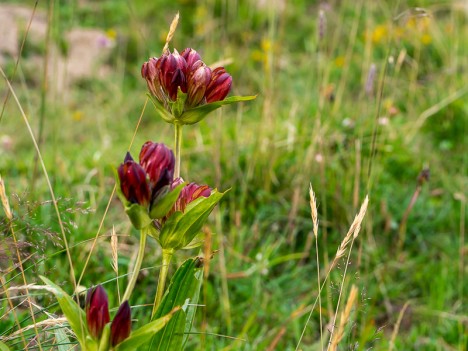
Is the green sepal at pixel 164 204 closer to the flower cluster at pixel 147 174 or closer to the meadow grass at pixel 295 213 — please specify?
the flower cluster at pixel 147 174

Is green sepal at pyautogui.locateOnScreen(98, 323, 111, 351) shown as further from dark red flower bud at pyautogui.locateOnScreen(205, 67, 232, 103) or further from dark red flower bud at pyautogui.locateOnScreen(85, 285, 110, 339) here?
dark red flower bud at pyautogui.locateOnScreen(205, 67, 232, 103)

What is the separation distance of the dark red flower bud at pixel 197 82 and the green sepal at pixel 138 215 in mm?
217

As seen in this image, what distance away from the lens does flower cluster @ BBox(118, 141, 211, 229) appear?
89 cm

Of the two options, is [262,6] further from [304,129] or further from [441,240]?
[441,240]

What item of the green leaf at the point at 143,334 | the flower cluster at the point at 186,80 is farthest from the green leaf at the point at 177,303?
the flower cluster at the point at 186,80

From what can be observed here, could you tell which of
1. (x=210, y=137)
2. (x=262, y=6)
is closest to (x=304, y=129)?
(x=210, y=137)

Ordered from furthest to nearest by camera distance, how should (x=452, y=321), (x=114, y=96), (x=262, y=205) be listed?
(x=114, y=96)
(x=262, y=205)
(x=452, y=321)

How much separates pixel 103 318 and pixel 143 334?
0.06 meters

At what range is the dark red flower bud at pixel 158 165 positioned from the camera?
2.98ft

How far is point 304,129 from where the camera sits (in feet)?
8.92

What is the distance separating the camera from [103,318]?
886 millimetres

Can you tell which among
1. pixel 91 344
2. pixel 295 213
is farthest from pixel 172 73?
pixel 295 213

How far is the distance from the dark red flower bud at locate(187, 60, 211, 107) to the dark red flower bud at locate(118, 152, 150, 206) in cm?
18

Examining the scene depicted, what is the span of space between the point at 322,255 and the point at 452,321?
46 centimetres
